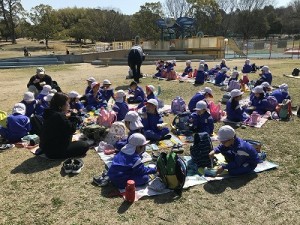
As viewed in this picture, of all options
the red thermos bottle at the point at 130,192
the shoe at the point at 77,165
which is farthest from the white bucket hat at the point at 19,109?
the red thermos bottle at the point at 130,192

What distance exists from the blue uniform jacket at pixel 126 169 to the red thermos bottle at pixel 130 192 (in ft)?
1.12

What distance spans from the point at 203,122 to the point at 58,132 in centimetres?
323

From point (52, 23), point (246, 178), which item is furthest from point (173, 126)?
point (52, 23)

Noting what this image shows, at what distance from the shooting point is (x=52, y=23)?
45.2 m

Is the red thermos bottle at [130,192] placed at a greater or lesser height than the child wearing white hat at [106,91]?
lesser

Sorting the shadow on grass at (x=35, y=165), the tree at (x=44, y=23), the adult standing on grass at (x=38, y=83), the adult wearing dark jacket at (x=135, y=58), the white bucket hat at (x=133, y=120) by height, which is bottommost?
the shadow on grass at (x=35, y=165)

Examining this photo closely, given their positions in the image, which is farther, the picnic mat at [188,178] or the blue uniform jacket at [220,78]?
the blue uniform jacket at [220,78]

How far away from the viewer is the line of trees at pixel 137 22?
149 ft

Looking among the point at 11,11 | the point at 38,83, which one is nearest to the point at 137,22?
the point at 11,11

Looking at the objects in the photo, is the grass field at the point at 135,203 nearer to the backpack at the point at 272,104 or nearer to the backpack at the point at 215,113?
the backpack at the point at 215,113

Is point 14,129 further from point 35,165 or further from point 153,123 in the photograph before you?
point 153,123

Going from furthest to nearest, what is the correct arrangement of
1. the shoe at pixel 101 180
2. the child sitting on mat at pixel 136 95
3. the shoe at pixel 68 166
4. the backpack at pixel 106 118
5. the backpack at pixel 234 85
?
the backpack at pixel 234 85
the child sitting on mat at pixel 136 95
the backpack at pixel 106 118
the shoe at pixel 68 166
the shoe at pixel 101 180

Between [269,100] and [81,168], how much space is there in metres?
5.86

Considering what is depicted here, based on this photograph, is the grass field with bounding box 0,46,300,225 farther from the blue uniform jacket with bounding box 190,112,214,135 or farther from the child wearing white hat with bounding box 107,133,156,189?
the blue uniform jacket with bounding box 190,112,214,135
